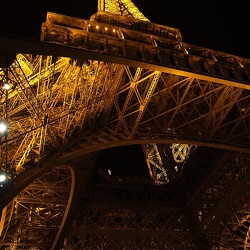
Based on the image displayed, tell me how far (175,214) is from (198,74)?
1550cm

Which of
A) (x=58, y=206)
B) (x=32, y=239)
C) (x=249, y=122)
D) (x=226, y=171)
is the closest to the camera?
(x=249, y=122)

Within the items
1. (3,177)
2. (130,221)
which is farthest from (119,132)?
(130,221)

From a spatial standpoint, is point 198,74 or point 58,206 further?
point 58,206

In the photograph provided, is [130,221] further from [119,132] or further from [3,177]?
[3,177]

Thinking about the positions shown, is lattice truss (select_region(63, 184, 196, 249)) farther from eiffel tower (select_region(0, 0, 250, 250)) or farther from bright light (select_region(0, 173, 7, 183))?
bright light (select_region(0, 173, 7, 183))

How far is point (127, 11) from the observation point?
927 inches

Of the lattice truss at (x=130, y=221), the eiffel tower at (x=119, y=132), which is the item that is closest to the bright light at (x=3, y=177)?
the eiffel tower at (x=119, y=132)

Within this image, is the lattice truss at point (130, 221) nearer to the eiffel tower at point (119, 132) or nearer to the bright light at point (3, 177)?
the eiffel tower at point (119, 132)

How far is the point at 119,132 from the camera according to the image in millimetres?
12945

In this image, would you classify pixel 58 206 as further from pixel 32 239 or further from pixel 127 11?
pixel 127 11

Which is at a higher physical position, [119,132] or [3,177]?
[119,132]

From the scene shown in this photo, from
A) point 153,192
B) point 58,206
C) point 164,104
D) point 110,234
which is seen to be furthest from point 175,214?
point 164,104

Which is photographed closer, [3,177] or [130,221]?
[3,177]

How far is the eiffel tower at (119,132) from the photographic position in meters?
9.80
